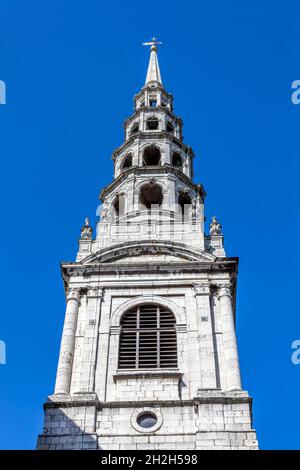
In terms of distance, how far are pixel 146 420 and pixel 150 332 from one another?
4181 millimetres

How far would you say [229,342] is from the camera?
29.1m

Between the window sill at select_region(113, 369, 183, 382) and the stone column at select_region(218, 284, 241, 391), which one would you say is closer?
the stone column at select_region(218, 284, 241, 391)

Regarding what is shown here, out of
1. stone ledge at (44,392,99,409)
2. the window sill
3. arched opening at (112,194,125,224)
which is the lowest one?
stone ledge at (44,392,99,409)

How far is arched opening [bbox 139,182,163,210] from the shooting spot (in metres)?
38.5

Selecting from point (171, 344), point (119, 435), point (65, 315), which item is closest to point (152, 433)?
point (119, 435)

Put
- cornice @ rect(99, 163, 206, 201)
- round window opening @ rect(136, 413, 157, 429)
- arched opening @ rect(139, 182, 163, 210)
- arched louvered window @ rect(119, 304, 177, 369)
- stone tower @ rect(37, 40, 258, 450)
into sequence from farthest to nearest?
cornice @ rect(99, 163, 206, 201), arched opening @ rect(139, 182, 163, 210), arched louvered window @ rect(119, 304, 177, 369), round window opening @ rect(136, 413, 157, 429), stone tower @ rect(37, 40, 258, 450)

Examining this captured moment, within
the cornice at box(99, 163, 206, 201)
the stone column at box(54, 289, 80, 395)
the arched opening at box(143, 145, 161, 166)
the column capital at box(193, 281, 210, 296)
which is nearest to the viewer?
the stone column at box(54, 289, 80, 395)

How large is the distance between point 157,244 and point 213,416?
368 inches

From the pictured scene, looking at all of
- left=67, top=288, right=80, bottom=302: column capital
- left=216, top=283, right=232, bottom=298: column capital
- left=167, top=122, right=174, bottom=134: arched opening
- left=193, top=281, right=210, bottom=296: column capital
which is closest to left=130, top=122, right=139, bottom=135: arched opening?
left=167, top=122, right=174, bottom=134: arched opening

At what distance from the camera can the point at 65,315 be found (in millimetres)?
30969

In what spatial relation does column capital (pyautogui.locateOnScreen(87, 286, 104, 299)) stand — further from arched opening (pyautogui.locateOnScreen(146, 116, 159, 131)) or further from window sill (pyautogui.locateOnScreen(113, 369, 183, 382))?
arched opening (pyautogui.locateOnScreen(146, 116, 159, 131))

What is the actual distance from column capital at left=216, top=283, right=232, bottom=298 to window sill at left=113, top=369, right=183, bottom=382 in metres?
4.47
